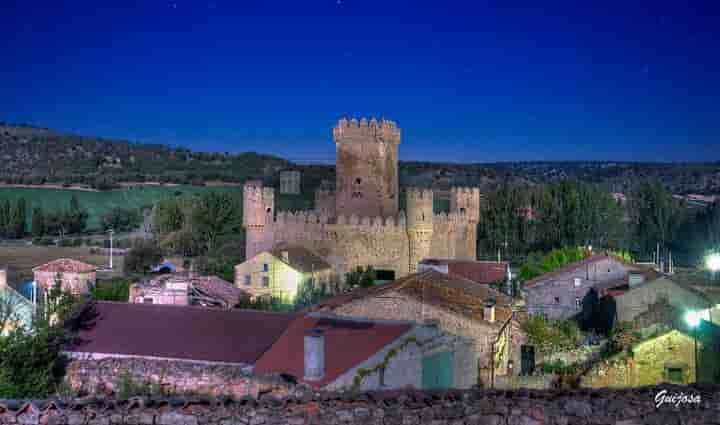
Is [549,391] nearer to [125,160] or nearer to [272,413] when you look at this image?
[272,413]

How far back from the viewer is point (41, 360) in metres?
14.1

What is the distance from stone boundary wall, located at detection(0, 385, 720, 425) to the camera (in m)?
7.39

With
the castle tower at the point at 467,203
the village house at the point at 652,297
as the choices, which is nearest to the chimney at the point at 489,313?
the village house at the point at 652,297

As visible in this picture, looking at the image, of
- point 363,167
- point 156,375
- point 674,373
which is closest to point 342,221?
point 363,167

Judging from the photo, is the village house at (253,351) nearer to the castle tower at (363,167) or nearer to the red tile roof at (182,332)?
the red tile roof at (182,332)

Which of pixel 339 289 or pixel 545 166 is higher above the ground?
pixel 545 166

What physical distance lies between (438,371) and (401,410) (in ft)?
25.7

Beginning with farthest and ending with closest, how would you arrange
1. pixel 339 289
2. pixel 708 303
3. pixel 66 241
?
pixel 66 241 < pixel 339 289 < pixel 708 303

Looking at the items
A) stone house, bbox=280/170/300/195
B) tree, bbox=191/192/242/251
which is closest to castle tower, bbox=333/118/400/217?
tree, bbox=191/192/242/251

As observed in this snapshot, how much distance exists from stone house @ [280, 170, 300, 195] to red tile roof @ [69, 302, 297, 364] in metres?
55.7

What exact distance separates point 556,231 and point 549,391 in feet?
148

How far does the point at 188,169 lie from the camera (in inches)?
3905

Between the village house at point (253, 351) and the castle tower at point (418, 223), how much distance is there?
51.6ft

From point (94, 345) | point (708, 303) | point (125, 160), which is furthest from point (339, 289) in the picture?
point (125, 160)
